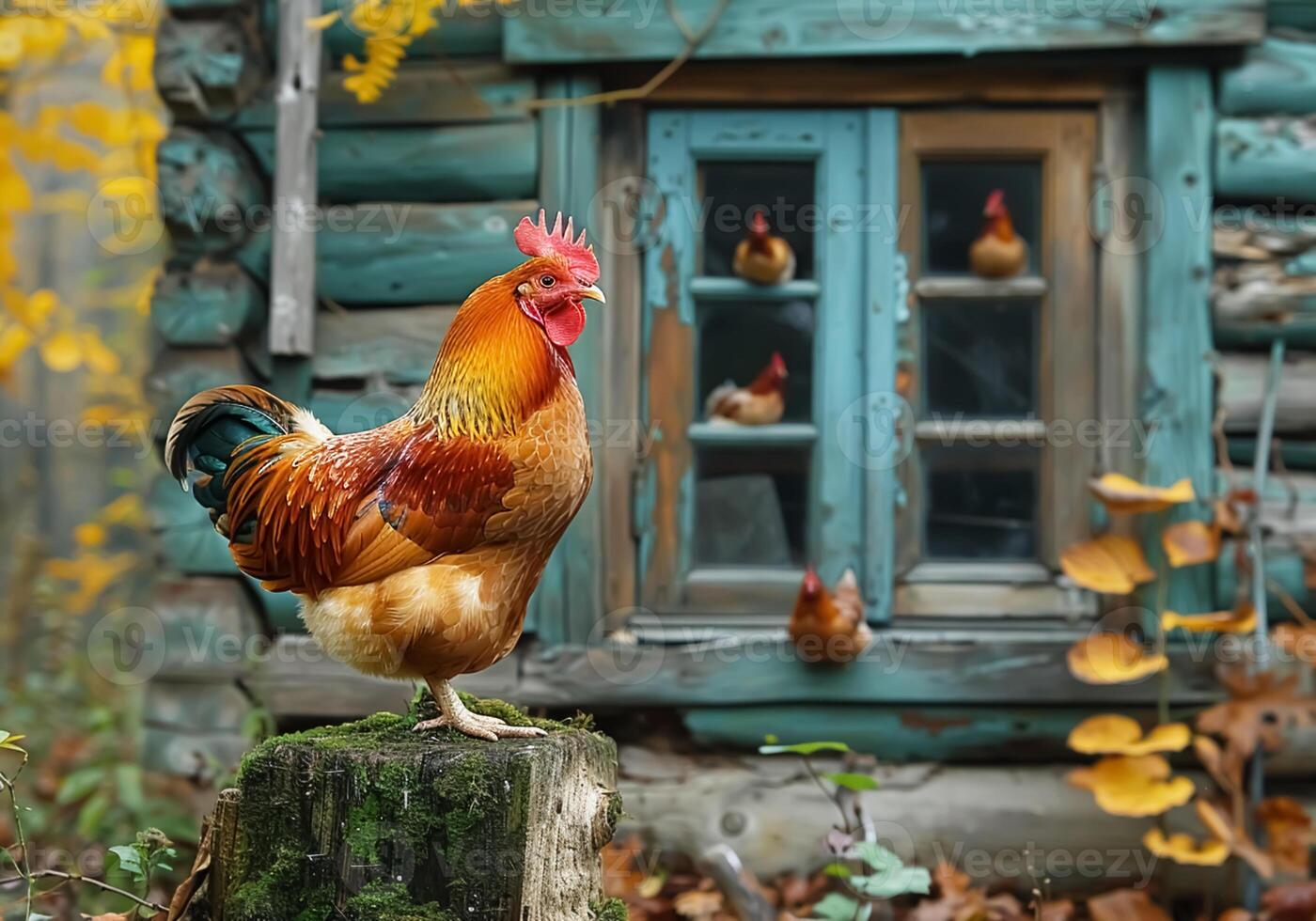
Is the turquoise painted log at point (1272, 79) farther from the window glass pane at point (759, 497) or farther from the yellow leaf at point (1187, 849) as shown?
the yellow leaf at point (1187, 849)

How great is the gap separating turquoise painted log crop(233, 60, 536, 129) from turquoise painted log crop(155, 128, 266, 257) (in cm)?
19

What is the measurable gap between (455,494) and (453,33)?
251 cm

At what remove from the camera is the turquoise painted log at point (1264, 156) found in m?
3.94

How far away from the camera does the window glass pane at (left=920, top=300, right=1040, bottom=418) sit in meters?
4.17

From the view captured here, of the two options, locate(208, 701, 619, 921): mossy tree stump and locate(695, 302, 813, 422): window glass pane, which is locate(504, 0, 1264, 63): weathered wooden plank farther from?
locate(208, 701, 619, 921): mossy tree stump

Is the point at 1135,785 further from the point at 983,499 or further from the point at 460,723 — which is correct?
the point at 460,723

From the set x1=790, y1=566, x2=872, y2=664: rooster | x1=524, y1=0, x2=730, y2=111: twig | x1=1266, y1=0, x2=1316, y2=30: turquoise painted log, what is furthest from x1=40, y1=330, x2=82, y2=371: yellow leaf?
x1=1266, y1=0, x2=1316, y2=30: turquoise painted log

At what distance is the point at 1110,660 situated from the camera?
374 centimetres

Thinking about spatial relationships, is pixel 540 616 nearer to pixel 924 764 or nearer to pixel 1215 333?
pixel 924 764

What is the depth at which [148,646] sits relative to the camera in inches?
162

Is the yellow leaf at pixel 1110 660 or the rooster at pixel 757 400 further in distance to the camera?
the rooster at pixel 757 400

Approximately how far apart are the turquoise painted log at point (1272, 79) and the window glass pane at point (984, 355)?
3.03 ft

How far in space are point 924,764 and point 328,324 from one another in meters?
2.46

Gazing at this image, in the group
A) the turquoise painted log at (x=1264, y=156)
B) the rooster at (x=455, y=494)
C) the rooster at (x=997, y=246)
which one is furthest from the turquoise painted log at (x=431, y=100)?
the turquoise painted log at (x=1264, y=156)
